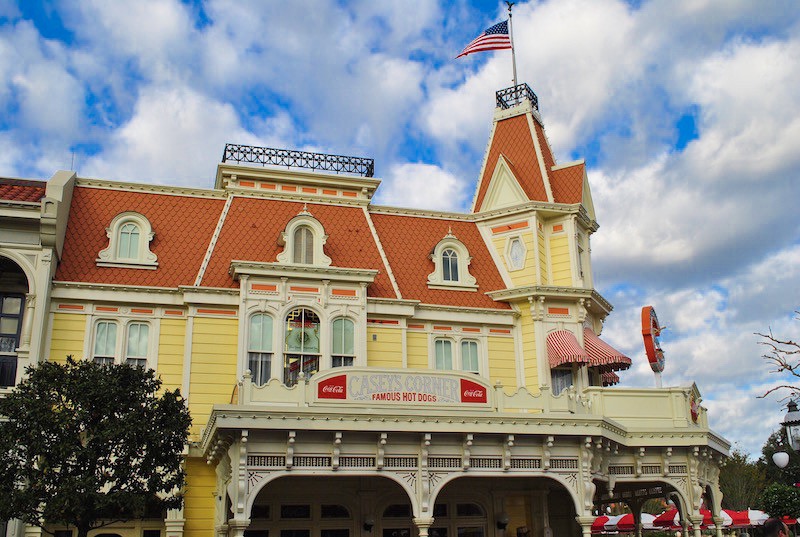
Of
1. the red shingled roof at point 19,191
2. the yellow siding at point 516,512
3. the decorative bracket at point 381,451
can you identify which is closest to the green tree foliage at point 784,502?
the yellow siding at point 516,512

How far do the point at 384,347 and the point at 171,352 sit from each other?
705 centimetres

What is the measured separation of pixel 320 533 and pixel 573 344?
35.6 ft

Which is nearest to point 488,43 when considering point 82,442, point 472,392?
point 472,392

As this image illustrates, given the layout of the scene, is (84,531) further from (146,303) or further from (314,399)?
(146,303)

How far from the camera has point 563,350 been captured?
91.0 ft

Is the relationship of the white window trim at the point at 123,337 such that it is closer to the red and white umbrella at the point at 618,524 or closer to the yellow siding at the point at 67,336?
the yellow siding at the point at 67,336

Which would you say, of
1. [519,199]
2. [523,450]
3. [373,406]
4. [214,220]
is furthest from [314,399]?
[519,199]

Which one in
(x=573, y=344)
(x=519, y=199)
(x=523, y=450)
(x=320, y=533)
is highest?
(x=519, y=199)

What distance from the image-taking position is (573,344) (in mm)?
28047

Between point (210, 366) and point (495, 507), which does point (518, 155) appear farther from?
point (210, 366)

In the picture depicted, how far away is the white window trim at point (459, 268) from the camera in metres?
29.5

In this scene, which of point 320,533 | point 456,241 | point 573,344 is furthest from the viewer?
point 456,241

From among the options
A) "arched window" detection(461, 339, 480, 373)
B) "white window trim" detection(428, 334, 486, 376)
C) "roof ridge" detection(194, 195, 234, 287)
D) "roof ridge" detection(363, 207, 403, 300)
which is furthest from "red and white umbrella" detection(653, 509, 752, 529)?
"roof ridge" detection(194, 195, 234, 287)

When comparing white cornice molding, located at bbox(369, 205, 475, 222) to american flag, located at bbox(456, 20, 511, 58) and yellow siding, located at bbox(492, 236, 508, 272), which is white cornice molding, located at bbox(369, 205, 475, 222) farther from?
american flag, located at bbox(456, 20, 511, 58)
